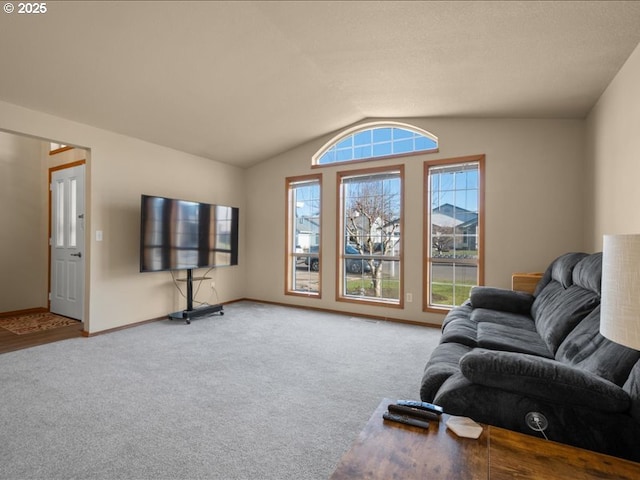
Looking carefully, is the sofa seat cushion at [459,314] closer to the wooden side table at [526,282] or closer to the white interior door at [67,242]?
the wooden side table at [526,282]

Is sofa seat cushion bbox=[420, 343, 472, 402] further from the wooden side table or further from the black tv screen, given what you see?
the black tv screen

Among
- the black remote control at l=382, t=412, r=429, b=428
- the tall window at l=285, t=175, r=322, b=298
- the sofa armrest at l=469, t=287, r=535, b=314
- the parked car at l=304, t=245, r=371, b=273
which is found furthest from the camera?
the tall window at l=285, t=175, r=322, b=298

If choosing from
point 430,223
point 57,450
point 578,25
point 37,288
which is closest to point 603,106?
point 578,25

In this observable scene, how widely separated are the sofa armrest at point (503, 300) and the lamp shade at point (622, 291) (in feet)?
8.08

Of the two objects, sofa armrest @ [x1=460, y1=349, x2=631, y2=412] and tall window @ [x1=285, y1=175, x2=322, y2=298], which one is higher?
tall window @ [x1=285, y1=175, x2=322, y2=298]

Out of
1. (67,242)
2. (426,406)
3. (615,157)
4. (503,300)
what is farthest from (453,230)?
(67,242)

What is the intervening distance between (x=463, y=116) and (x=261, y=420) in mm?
4014

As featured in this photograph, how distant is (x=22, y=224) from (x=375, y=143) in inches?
210

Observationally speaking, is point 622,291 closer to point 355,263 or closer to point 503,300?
point 503,300

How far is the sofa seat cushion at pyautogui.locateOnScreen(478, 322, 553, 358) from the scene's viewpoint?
2.11 m

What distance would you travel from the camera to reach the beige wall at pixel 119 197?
147 inches

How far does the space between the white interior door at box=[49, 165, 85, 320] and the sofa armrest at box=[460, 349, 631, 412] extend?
4953mm

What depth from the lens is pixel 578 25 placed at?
2.16 meters

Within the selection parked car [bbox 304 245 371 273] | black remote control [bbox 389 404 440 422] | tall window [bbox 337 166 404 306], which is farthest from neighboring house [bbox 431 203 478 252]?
Answer: black remote control [bbox 389 404 440 422]
